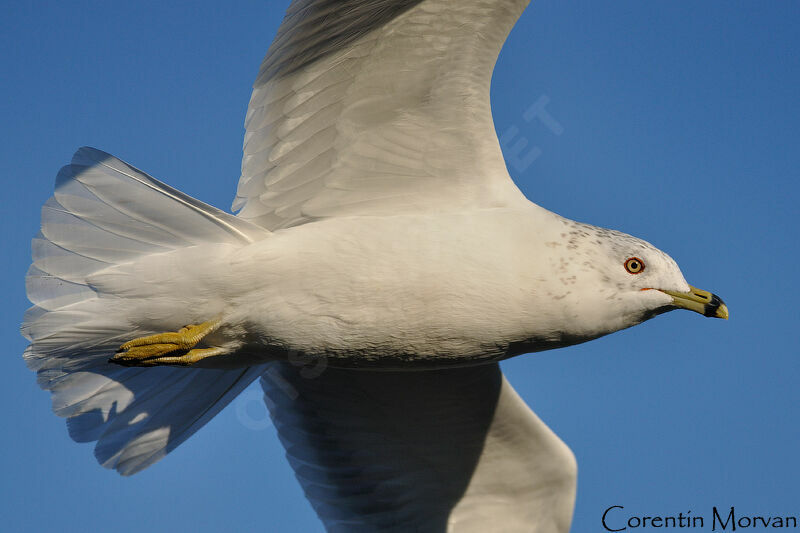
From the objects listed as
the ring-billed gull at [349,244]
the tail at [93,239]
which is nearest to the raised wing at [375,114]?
the ring-billed gull at [349,244]

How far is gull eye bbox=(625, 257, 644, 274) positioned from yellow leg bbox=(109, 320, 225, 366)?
6.88 feet

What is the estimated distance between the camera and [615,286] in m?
4.75

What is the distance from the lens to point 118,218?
4871 mm

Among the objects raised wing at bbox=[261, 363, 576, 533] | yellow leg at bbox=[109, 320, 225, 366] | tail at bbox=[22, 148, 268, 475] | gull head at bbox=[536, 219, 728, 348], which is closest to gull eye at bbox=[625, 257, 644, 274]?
gull head at bbox=[536, 219, 728, 348]

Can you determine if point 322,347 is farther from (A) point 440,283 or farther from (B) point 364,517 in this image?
(B) point 364,517

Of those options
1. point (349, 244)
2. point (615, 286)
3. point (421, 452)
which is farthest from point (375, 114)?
point (421, 452)

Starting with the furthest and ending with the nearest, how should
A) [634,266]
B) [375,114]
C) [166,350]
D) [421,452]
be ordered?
[421,452] < [375,114] < [634,266] < [166,350]

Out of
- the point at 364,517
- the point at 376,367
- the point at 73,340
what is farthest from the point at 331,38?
the point at 364,517

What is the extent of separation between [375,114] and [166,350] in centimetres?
163

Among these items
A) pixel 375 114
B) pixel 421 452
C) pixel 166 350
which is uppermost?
pixel 375 114

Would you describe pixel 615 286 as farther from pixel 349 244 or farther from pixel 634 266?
pixel 349 244

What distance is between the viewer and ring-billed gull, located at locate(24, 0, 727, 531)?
4.66 metres

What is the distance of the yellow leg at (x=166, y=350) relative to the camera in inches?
185

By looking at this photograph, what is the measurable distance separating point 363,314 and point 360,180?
0.84m
